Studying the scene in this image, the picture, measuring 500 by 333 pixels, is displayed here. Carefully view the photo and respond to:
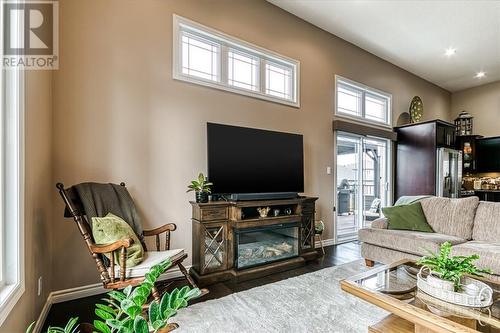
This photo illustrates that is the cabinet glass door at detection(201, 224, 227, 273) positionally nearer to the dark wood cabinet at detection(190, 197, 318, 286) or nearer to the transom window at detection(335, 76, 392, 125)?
the dark wood cabinet at detection(190, 197, 318, 286)

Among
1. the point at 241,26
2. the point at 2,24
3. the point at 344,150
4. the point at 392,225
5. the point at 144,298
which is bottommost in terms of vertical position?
the point at 392,225

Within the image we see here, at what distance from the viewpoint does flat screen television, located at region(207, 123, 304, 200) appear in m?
3.06

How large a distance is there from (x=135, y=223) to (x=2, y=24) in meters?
1.72

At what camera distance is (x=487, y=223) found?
3016 mm

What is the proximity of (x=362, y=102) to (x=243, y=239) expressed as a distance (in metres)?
3.88

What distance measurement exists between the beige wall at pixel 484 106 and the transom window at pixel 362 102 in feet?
11.0

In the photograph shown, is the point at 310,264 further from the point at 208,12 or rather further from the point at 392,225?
the point at 208,12

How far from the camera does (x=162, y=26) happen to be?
297cm

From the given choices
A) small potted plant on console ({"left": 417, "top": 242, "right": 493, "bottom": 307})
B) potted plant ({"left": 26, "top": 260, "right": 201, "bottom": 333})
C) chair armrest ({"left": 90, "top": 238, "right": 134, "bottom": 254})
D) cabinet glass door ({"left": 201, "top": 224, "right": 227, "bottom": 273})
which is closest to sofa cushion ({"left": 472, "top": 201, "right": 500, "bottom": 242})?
small potted plant on console ({"left": 417, "top": 242, "right": 493, "bottom": 307})

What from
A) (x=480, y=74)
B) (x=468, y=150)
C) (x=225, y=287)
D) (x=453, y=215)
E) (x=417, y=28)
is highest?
A: (x=417, y=28)

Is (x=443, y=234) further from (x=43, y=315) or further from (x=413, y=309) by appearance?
(x=43, y=315)

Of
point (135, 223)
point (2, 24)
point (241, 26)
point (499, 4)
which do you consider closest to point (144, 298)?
point (2, 24)

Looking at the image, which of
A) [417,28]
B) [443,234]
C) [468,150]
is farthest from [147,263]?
[468,150]

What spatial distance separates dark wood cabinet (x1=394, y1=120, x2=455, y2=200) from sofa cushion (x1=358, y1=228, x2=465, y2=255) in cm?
258
